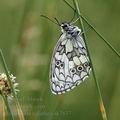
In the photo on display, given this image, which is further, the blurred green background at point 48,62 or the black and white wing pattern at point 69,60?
the blurred green background at point 48,62

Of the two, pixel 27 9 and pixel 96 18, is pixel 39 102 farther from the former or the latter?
pixel 96 18

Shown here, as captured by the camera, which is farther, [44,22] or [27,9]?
[44,22]

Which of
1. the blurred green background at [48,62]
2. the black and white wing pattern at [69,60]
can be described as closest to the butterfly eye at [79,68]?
the black and white wing pattern at [69,60]

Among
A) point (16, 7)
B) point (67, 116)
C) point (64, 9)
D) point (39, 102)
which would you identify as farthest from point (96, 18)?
point (39, 102)

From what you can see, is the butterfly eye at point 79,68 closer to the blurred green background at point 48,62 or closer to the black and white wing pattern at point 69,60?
the black and white wing pattern at point 69,60

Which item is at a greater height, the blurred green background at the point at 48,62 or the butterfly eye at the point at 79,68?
the blurred green background at the point at 48,62

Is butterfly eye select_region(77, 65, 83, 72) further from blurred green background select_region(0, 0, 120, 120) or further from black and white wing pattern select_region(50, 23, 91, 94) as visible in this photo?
blurred green background select_region(0, 0, 120, 120)
